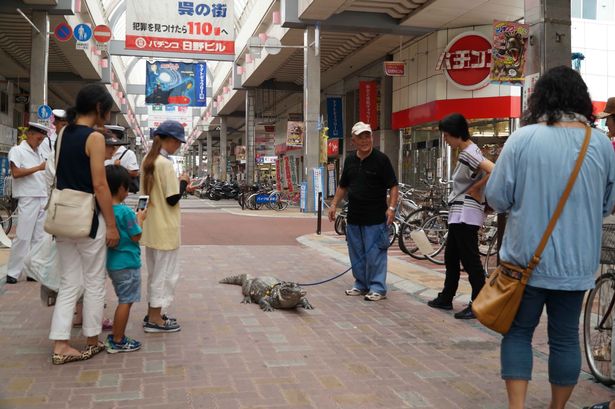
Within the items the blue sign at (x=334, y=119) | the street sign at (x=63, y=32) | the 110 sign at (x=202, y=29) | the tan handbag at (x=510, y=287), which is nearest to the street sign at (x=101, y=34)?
the street sign at (x=63, y=32)

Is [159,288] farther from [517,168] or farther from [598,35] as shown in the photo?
[598,35]

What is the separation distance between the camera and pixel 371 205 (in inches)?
254

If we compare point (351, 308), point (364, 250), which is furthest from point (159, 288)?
point (364, 250)

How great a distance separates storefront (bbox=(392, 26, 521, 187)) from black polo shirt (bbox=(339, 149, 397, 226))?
38.3ft

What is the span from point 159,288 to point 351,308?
2095mm

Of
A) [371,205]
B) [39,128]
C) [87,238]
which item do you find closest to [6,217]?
[39,128]

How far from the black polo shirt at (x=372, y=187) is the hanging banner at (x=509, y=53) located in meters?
1.84

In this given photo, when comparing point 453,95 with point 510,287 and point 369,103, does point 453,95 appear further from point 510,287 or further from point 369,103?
point 510,287

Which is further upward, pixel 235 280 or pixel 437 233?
pixel 437 233

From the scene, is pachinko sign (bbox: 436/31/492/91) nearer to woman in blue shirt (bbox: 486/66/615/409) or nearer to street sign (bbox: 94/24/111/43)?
street sign (bbox: 94/24/111/43)

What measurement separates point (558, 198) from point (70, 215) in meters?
2.92

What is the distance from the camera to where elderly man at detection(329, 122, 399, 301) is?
6.41 metres

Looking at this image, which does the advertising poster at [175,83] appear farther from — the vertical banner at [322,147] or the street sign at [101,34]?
the vertical banner at [322,147]

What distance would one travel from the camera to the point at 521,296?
2.85 m
